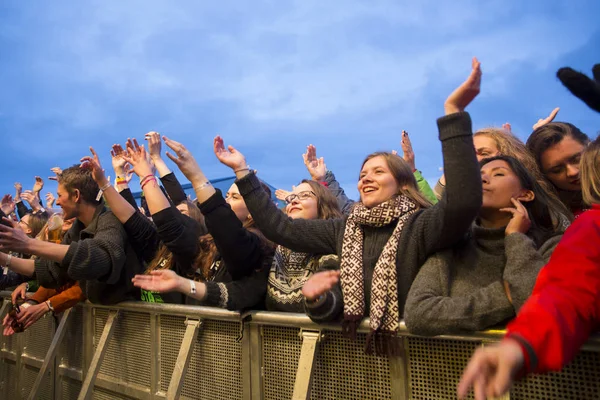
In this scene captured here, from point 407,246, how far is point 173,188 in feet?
7.53

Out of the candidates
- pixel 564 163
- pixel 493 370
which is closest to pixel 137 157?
pixel 564 163

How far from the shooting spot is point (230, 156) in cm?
245

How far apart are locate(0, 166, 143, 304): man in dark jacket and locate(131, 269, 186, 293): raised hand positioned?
65cm

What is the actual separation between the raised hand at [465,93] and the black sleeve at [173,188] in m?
2.39

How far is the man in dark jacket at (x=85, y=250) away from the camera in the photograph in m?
2.78

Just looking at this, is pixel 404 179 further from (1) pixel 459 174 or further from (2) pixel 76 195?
(2) pixel 76 195

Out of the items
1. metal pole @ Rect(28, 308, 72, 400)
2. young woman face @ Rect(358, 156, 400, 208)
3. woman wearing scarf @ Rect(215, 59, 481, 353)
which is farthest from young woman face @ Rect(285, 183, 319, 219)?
metal pole @ Rect(28, 308, 72, 400)

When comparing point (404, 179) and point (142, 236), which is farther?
point (142, 236)

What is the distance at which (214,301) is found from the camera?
2324 mm

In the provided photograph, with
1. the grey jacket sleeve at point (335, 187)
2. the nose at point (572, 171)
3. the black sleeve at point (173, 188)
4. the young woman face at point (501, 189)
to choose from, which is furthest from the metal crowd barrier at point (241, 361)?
the grey jacket sleeve at point (335, 187)

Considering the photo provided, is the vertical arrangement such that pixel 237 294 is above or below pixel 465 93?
below

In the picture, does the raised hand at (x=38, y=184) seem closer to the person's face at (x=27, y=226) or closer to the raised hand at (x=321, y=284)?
the person's face at (x=27, y=226)

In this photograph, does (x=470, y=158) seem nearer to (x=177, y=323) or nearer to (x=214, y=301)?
(x=214, y=301)

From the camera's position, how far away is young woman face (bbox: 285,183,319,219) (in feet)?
8.92
